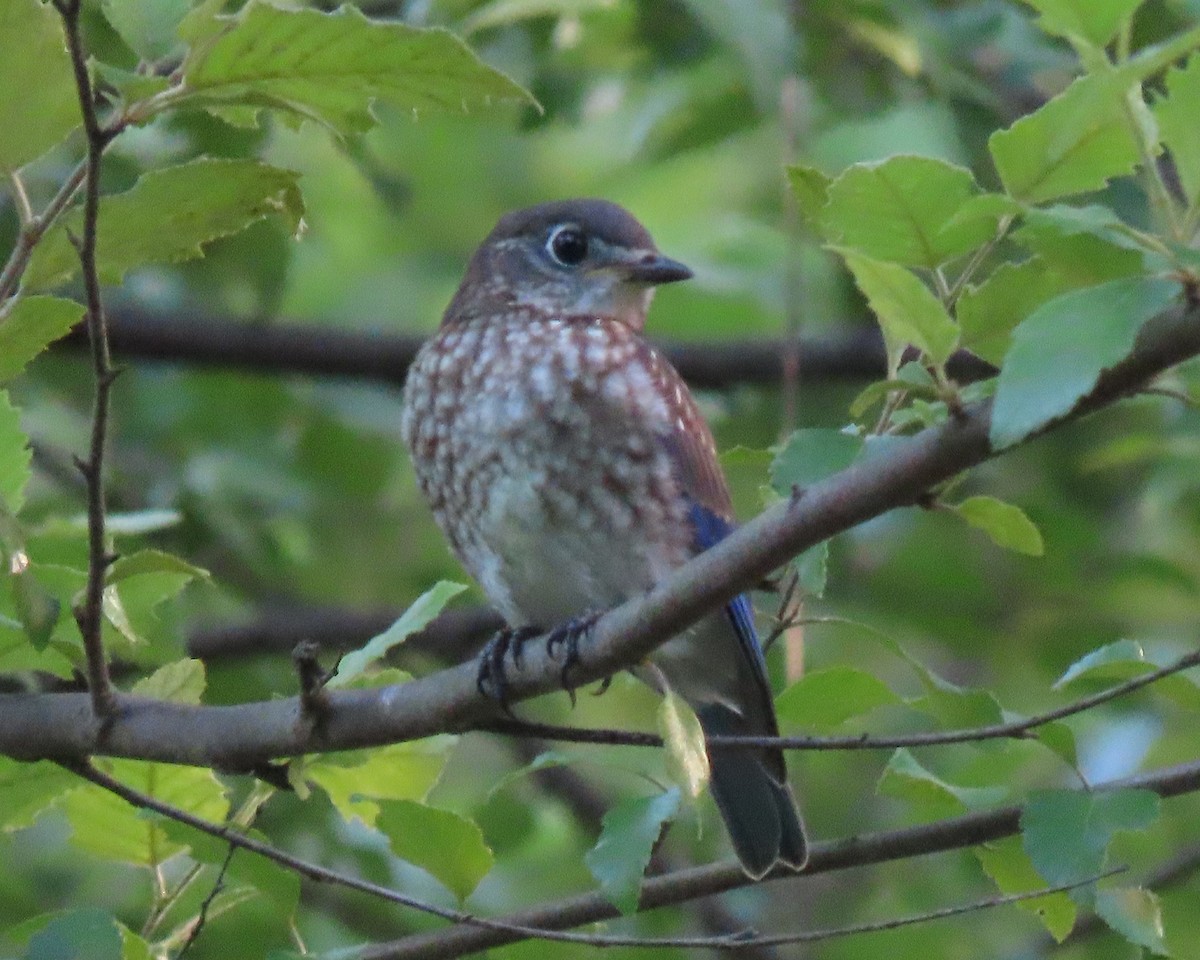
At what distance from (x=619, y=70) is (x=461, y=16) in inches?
42.4

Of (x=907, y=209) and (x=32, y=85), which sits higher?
(x=32, y=85)

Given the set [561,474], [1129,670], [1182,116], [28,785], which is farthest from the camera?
[561,474]

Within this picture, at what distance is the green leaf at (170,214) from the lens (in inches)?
94.7

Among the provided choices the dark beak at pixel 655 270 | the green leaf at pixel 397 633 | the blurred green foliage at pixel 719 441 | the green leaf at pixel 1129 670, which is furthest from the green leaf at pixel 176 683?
the dark beak at pixel 655 270

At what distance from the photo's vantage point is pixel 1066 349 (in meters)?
1.86

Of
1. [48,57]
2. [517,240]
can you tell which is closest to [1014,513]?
[48,57]

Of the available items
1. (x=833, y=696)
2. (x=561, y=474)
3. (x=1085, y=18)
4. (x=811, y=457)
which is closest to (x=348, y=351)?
(x=561, y=474)

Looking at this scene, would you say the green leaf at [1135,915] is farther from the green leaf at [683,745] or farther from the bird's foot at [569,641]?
the bird's foot at [569,641]

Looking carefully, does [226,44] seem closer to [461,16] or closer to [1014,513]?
[1014,513]

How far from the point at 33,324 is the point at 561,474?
156 cm

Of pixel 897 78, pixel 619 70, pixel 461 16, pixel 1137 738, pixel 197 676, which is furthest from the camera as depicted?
pixel 1137 738

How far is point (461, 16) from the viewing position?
16.0ft

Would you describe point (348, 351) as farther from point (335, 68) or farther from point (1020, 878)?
point (335, 68)

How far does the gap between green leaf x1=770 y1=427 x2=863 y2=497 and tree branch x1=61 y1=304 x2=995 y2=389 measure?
3.07 metres
